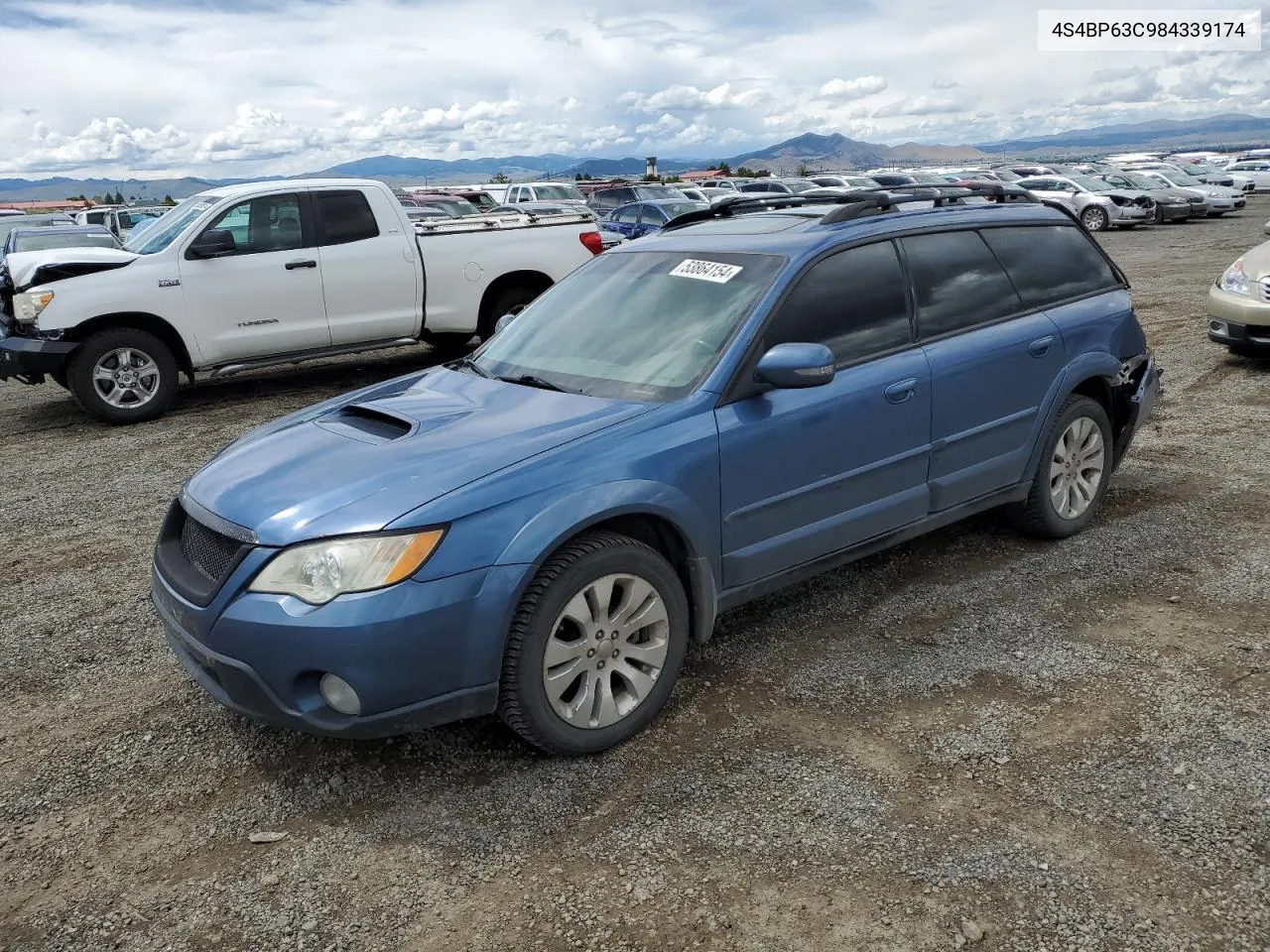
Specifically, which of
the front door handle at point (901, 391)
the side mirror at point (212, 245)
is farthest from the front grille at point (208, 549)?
the side mirror at point (212, 245)

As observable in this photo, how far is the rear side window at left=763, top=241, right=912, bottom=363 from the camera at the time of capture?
3807 millimetres

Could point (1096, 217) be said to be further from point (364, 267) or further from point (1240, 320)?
point (364, 267)

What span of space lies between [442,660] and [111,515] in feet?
13.4

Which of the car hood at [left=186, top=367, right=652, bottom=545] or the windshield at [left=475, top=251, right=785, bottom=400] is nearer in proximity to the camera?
the car hood at [left=186, top=367, right=652, bottom=545]

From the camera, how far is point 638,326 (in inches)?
156

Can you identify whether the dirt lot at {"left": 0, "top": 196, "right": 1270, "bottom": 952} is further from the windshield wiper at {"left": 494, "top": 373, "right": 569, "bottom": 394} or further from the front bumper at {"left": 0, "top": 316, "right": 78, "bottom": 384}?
the front bumper at {"left": 0, "top": 316, "right": 78, "bottom": 384}

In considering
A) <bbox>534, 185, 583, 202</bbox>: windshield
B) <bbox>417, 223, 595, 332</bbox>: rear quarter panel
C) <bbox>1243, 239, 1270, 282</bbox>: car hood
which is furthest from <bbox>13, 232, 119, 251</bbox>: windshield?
<bbox>534, 185, 583, 202</bbox>: windshield

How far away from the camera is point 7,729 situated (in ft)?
12.1

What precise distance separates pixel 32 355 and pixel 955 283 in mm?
7045

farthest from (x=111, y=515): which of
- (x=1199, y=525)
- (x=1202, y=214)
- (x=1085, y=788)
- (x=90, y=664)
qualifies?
(x=1202, y=214)

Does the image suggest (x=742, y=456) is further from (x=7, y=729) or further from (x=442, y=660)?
(x=7, y=729)

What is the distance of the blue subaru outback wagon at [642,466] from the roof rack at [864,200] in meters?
0.04


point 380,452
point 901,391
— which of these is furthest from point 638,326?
point 380,452

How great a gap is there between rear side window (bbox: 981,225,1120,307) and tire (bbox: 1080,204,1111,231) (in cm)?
2300
